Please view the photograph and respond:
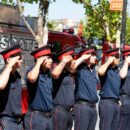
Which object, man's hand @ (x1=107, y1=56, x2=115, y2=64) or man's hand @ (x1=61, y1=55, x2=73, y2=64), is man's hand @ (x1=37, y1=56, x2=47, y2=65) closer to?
man's hand @ (x1=61, y1=55, x2=73, y2=64)

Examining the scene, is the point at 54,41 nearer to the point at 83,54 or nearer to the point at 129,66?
the point at 129,66

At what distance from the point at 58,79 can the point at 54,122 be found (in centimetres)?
59

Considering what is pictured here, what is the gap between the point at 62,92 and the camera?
7.04 meters

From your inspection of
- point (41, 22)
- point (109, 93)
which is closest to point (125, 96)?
point (109, 93)

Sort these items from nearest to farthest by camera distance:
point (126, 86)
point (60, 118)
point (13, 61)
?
point (13, 61)
point (60, 118)
point (126, 86)

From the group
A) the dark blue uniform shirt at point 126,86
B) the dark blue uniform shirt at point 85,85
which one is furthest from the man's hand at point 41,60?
the dark blue uniform shirt at point 126,86

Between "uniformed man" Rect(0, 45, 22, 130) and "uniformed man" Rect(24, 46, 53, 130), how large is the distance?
1.16 ft

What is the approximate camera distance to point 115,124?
26.4 feet

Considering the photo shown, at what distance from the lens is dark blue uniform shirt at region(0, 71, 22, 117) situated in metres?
5.79

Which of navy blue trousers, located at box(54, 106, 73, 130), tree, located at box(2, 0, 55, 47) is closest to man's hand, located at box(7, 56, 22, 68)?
navy blue trousers, located at box(54, 106, 73, 130)

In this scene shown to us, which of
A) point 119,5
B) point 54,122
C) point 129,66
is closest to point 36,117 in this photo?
point 54,122

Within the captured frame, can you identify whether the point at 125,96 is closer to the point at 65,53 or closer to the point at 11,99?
the point at 65,53

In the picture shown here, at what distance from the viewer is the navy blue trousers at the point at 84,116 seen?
741 cm

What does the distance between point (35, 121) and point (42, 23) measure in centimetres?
900
